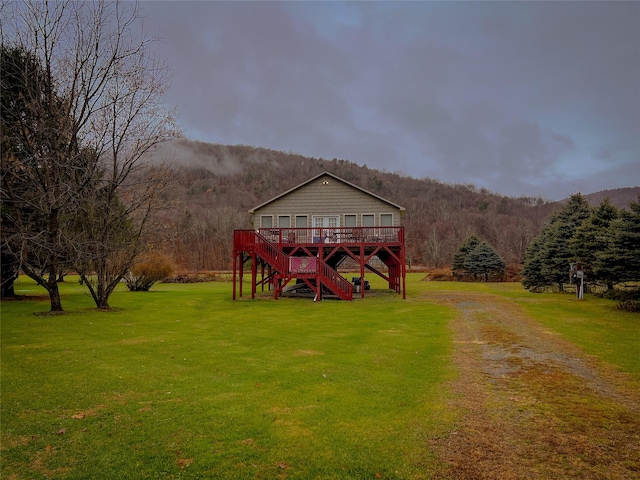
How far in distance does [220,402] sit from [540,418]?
16.0ft

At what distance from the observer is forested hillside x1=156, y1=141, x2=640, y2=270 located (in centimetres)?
8650

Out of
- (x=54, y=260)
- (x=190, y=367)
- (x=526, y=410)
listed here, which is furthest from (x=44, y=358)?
(x=526, y=410)

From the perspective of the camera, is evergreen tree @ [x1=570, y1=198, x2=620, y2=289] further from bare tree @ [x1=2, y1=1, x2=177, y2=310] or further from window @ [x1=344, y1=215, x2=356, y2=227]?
bare tree @ [x1=2, y1=1, x2=177, y2=310]

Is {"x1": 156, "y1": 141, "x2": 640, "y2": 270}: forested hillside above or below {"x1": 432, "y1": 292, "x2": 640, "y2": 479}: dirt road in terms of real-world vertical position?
above

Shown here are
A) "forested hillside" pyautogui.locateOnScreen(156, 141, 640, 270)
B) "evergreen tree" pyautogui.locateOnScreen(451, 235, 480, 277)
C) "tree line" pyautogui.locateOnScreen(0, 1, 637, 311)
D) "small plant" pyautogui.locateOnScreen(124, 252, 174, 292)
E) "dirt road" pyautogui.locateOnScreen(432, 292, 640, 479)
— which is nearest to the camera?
"dirt road" pyautogui.locateOnScreen(432, 292, 640, 479)

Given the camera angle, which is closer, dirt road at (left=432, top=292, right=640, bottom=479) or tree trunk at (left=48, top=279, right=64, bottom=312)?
dirt road at (left=432, top=292, right=640, bottom=479)

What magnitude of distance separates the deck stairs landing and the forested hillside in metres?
35.2

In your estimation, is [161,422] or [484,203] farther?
[484,203]

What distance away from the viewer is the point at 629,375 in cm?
805

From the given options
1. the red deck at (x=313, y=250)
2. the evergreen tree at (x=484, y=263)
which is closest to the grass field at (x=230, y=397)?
the red deck at (x=313, y=250)

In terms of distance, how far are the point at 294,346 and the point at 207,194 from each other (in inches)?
5056

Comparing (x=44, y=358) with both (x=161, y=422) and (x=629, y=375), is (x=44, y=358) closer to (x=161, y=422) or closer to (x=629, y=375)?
(x=161, y=422)

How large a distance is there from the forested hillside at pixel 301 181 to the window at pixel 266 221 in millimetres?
30661

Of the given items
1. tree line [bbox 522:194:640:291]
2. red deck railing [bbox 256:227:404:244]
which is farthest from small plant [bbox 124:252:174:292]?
tree line [bbox 522:194:640:291]
